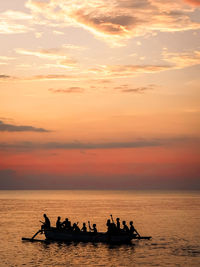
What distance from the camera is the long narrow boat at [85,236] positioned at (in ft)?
145

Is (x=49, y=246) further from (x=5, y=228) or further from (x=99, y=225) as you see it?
(x=99, y=225)

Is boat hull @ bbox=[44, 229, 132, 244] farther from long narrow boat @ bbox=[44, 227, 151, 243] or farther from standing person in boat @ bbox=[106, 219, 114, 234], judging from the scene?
standing person in boat @ bbox=[106, 219, 114, 234]

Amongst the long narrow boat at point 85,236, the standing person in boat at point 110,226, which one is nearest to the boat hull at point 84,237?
the long narrow boat at point 85,236

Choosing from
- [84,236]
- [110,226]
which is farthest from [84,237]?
[110,226]

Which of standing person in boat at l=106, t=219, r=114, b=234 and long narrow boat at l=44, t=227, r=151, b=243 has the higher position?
standing person in boat at l=106, t=219, r=114, b=234

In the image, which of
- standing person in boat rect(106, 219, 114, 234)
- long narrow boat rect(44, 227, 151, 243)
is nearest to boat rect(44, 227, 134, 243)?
long narrow boat rect(44, 227, 151, 243)

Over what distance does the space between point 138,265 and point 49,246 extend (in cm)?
1226

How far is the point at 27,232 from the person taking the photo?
5984 cm

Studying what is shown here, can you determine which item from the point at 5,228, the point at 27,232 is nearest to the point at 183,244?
the point at 27,232

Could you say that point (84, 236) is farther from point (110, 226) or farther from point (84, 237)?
point (110, 226)

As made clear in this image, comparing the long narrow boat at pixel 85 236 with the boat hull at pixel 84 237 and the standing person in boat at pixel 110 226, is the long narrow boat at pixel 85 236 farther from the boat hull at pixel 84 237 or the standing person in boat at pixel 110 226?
the standing person in boat at pixel 110 226

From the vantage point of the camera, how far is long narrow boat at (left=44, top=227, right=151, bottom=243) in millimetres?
44281

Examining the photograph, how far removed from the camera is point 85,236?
45.5m

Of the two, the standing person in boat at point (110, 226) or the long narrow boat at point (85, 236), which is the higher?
the standing person in boat at point (110, 226)
